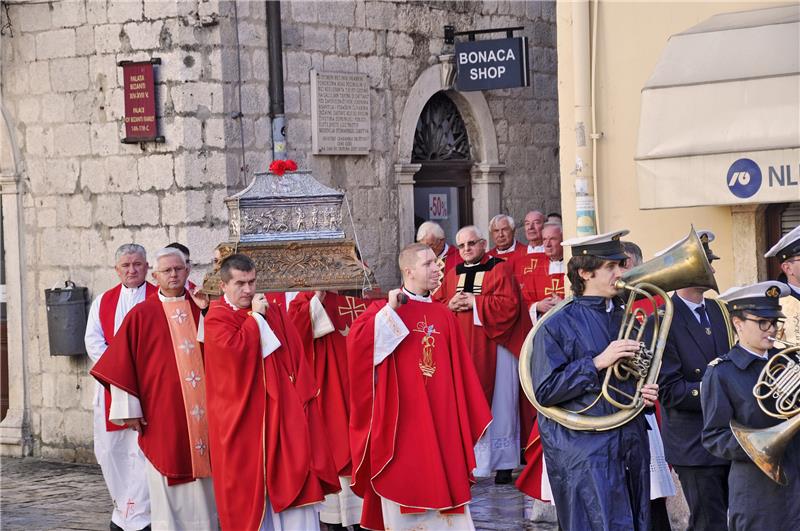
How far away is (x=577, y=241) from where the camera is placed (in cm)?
677

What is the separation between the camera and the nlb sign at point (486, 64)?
13.7 m

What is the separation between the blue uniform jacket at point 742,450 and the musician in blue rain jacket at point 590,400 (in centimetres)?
38

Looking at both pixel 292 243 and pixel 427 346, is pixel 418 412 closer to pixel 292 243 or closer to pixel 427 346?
pixel 427 346

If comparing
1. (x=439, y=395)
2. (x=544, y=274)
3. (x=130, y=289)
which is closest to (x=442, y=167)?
(x=544, y=274)

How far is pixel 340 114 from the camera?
1330 centimetres

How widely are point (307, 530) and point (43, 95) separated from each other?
6.11 m

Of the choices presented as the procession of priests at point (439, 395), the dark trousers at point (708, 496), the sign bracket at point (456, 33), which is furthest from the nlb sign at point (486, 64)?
the dark trousers at point (708, 496)

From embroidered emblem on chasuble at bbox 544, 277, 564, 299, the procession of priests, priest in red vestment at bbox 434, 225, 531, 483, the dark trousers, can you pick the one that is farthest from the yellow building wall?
the dark trousers

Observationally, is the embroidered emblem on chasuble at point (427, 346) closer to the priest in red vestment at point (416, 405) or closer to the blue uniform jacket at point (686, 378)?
the priest in red vestment at point (416, 405)

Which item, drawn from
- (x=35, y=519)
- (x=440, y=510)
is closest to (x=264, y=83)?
(x=35, y=519)

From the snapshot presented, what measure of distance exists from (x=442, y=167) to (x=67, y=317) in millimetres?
3868

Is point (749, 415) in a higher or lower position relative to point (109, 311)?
lower

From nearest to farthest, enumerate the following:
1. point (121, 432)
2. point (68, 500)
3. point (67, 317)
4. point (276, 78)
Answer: point (121, 432), point (68, 500), point (276, 78), point (67, 317)

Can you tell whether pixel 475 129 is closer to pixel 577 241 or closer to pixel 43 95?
pixel 43 95
